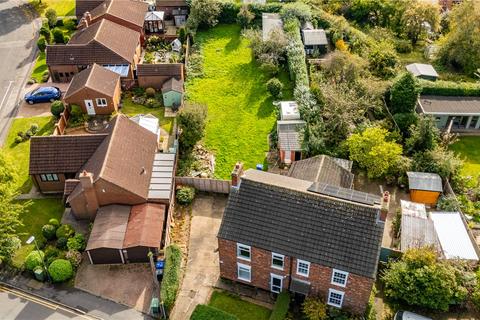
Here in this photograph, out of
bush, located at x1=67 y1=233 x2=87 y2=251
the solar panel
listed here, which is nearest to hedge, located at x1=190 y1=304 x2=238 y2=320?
the solar panel

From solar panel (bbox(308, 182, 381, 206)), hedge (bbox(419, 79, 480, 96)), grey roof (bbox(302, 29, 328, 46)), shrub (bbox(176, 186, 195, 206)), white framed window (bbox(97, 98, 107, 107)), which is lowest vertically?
shrub (bbox(176, 186, 195, 206))

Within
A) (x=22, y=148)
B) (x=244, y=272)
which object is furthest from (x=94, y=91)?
(x=244, y=272)

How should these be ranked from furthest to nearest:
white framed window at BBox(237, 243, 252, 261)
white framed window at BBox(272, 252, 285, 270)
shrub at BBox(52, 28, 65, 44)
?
shrub at BBox(52, 28, 65, 44) → white framed window at BBox(237, 243, 252, 261) → white framed window at BBox(272, 252, 285, 270)

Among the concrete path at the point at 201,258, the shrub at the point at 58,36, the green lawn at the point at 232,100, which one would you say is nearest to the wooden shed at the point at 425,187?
the green lawn at the point at 232,100

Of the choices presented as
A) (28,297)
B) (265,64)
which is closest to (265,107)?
(265,64)

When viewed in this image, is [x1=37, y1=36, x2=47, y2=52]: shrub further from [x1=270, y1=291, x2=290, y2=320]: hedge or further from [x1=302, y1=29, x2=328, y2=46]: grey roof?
[x1=270, y1=291, x2=290, y2=320]: hedge

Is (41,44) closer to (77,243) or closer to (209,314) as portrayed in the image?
(77,243)

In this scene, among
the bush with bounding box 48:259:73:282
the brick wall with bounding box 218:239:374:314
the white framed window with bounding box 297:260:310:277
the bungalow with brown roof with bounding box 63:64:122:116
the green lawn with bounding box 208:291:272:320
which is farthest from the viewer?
the bungalow with brown roof with bounding box 63:64:122:116

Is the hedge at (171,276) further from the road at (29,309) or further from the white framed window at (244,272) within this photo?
the road at (29,309)
